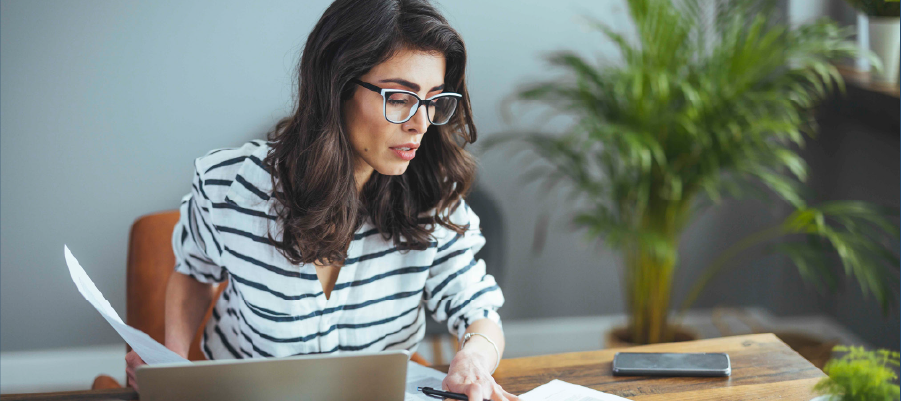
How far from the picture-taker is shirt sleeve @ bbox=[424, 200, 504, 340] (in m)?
1.36

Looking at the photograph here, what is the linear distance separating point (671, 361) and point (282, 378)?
0.68 metres

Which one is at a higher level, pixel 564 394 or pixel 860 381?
pixel 860 381

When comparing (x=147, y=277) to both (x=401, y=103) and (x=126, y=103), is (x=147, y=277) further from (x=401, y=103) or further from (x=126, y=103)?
(x=126, y=103)

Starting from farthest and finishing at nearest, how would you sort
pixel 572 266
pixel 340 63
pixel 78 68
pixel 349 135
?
pixel 572 266 < pixel 78 68 < pixel 349 135 < pixel 340 63

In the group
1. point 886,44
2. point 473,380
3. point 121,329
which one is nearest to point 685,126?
point 886,44

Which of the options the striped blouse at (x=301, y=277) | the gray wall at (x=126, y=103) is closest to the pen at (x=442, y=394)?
the striped blouse at (x=301, y=277)

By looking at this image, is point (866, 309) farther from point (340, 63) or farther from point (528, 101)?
point (340, 63)

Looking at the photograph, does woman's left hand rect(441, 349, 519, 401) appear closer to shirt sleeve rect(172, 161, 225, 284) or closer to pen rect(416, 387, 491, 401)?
pen rect(416, 387, 491, 401)

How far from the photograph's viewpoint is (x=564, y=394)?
1.13 metres

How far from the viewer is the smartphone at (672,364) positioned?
119 cm

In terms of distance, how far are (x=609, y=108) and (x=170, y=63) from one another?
141cm

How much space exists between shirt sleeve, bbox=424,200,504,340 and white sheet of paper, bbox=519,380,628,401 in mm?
224

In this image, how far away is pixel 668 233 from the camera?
232 cm

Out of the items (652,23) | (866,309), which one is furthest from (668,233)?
(866,309)
